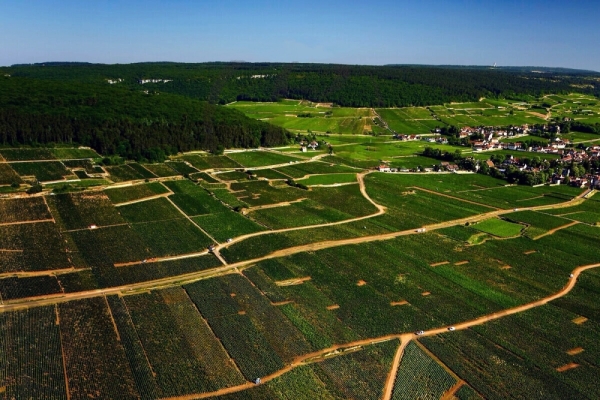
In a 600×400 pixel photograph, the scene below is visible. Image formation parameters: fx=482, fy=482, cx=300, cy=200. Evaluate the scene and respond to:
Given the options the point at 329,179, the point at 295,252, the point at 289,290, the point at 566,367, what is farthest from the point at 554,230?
the point at 289,290

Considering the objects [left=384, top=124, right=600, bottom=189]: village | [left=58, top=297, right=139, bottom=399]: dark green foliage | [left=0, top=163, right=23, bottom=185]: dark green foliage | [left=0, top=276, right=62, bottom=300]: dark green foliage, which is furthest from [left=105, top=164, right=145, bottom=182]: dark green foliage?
[left=384, top=124, right=600, bottom=189]: village

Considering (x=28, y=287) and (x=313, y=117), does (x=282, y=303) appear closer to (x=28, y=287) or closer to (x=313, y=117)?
(x=28, y=287)

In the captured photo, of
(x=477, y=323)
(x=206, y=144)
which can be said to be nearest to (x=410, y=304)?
(x=477, y=323)

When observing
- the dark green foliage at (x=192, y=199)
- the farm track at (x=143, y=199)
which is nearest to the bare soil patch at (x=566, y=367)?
the dark green foliage at (x=192, y=199)

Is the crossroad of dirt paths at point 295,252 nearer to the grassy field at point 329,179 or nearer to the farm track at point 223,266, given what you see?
the farm track at point 223,266

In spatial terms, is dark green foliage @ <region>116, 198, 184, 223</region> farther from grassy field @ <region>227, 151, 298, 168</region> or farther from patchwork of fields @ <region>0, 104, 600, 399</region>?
grassy field @ <region>227, 151, 298, 168</region>

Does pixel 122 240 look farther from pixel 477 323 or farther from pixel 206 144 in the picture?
pixel 206 144
